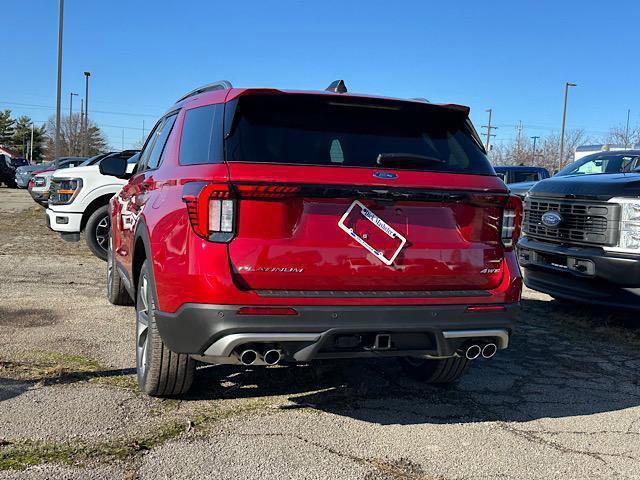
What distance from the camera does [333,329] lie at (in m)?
3.34

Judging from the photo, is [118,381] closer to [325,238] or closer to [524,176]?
[325,238]

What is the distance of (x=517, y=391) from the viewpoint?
4.54 meters

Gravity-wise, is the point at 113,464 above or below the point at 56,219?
below

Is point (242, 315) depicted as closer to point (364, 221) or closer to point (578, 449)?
point (364, 221)

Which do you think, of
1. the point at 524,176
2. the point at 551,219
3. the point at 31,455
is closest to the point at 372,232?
the point at 31,455

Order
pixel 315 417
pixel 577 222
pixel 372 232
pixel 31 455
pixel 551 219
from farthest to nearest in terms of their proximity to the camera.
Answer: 1. pixel 551 219
2. pixel 577 222
3. pixel 315 417
4. pixel 372 232
5. pixel 31 455

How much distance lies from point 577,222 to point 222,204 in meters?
4.20

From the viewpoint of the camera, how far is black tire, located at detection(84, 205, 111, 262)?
31.5 ft

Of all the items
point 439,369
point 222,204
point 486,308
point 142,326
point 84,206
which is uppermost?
point 222,204

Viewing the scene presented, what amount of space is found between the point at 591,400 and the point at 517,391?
1.52 feet

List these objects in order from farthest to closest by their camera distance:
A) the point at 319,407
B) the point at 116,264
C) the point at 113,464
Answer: the point at 116,264
the point at 319,407
the point at 113,464

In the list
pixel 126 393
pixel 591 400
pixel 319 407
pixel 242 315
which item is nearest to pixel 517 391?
pixel 591 400

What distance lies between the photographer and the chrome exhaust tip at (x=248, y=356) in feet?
11.0

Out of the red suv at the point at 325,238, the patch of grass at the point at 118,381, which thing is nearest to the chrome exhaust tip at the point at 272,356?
the red suv at the point at 325,238
